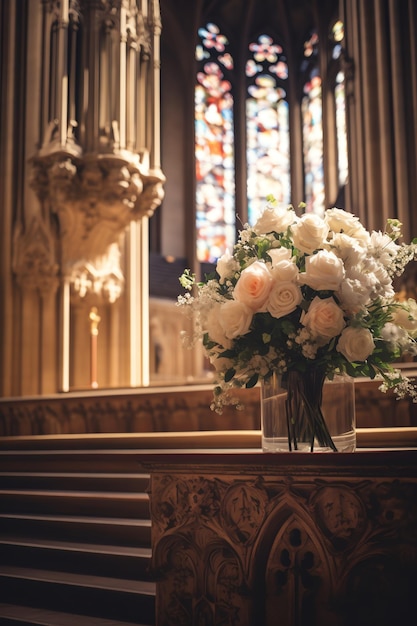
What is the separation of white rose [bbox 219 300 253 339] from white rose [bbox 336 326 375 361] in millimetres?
251

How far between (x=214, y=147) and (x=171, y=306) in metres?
3.30

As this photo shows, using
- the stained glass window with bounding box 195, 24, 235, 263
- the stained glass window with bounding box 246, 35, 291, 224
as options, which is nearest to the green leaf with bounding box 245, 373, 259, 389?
the stained glass window with bounding box 195, 24, 235, 263

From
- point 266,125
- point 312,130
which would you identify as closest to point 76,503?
point 312,130

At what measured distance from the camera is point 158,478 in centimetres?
240

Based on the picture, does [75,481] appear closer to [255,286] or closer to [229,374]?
[229,374]

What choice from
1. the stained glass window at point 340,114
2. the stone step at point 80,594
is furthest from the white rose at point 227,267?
the stained glass window at point 340,114

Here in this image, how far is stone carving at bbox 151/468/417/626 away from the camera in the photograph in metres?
1.97

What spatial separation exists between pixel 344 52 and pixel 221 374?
888 cm

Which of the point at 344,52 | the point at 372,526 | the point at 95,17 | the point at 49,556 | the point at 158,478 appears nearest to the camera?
the point at 372,526

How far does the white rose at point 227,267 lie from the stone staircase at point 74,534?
1.42 metres

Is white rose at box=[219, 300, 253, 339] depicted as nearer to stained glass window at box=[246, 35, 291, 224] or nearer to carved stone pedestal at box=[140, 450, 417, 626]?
carved stone pedestal at box=[140, 450, 417, 626]

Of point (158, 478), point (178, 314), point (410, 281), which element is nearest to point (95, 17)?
point (410, 281)

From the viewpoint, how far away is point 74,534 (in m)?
4.02

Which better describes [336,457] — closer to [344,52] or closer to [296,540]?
[296,540]
